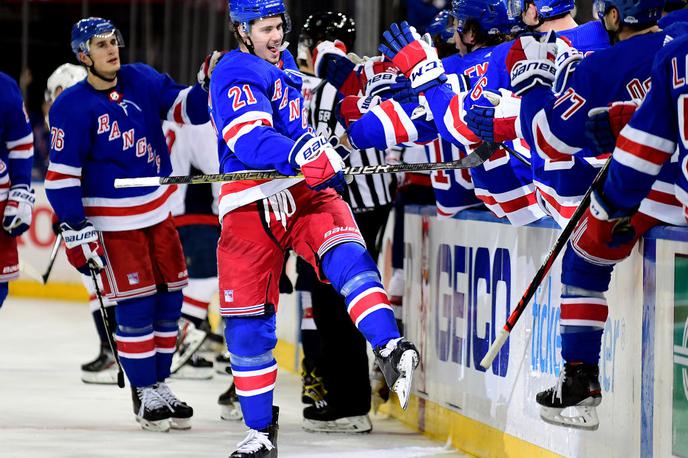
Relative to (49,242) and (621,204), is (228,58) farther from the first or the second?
(49,242)

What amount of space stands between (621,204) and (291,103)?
45.3 inches

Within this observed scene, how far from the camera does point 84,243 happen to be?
4.25 metres

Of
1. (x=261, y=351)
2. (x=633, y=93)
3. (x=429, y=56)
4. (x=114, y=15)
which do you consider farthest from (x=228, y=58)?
(x=114, y=15)

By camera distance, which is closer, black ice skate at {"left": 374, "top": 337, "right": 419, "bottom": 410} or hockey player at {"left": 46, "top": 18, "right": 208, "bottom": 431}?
black ice skate at {"left": 374, "top": 337, "right": 419, "bottom": 410}

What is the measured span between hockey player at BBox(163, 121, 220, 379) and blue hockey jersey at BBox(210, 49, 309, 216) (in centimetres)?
179

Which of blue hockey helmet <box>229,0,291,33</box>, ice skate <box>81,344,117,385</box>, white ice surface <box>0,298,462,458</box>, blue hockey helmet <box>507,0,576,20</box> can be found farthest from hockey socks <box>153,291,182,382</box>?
blue hockey helmet <box>507,0,576,20</box>

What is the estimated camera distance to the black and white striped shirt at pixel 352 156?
173 inches

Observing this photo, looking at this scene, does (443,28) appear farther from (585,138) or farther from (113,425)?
(585,138)

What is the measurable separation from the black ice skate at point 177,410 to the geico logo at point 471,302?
869 millimetres

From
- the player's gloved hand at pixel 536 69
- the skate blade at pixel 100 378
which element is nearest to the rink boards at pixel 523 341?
the player's gloved hand at pixel 536 69

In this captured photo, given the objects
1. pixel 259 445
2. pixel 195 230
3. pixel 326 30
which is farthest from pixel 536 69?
pixel 195 230

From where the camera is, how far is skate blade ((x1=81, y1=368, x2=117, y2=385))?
5453 mm

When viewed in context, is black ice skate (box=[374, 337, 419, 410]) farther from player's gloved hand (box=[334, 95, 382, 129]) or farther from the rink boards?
player's gloved hand (box=[334, 95, 382, 129])

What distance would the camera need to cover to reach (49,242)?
27.7 feet
